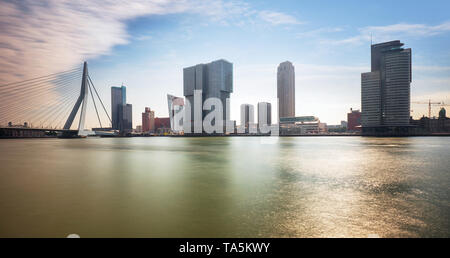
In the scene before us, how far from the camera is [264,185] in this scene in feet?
50.2

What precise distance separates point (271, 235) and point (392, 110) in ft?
786

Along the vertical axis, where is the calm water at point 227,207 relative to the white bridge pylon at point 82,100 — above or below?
below

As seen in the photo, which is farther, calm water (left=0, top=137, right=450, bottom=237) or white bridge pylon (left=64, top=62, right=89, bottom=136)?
white bridge pylon (left=64, top=62, right=89, bottom=136)

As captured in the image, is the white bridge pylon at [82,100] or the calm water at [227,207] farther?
the white bridge pylon at [82,100]

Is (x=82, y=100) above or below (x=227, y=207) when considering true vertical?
above

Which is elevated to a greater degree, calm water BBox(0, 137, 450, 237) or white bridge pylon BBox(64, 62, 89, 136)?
white bridge pylon BBox(64, 62, 89, 136)

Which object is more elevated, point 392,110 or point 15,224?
point 392,110

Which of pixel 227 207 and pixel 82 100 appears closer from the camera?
pixel 227 207

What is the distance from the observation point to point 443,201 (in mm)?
11586

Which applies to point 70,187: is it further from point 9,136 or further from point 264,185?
point 9,136
